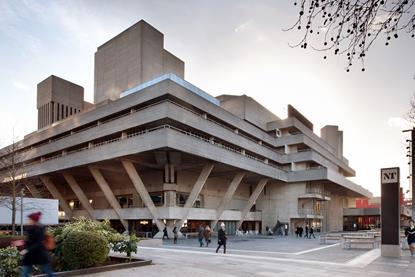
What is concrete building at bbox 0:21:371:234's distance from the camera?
133 ft

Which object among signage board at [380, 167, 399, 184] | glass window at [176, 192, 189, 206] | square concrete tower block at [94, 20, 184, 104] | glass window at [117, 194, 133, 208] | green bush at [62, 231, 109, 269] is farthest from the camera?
square concrete tower block at [94, 20, 184, 104]

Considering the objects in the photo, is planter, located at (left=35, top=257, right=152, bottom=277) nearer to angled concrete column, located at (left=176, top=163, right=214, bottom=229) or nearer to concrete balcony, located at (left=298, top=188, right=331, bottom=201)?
angled concrete column, located at (left=176, top=163, right=214, bottom=229)

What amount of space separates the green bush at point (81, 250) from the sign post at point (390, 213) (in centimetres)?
1457

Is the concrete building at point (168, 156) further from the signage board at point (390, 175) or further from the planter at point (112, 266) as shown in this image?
the planter at point (112, 266)

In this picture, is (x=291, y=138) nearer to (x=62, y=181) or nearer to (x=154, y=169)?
(x=154, y=169)

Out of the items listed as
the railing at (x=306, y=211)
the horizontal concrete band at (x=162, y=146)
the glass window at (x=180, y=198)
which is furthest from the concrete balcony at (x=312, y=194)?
the glass window at (x=180, y=198)

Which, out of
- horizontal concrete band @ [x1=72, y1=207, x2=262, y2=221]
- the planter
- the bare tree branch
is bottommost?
horizontal concrete band @ [x1=72, y1=207, x2=262, y2=221]

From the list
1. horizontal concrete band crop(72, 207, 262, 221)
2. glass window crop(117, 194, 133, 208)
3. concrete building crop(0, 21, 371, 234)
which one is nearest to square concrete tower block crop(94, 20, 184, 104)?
concrete building crop(0, 21, 371, 234)

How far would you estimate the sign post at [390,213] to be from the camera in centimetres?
1933

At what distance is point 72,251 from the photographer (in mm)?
12102

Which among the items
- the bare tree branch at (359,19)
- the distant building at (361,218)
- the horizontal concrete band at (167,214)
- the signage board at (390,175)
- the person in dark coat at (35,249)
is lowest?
the distant building at (361,218)

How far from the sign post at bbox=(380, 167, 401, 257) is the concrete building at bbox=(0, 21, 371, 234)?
20738 millimetres

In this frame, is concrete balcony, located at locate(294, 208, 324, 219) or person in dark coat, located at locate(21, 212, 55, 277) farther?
concrete balcony, located at locate(294, 208, 324, 219)

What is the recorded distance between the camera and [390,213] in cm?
1978
